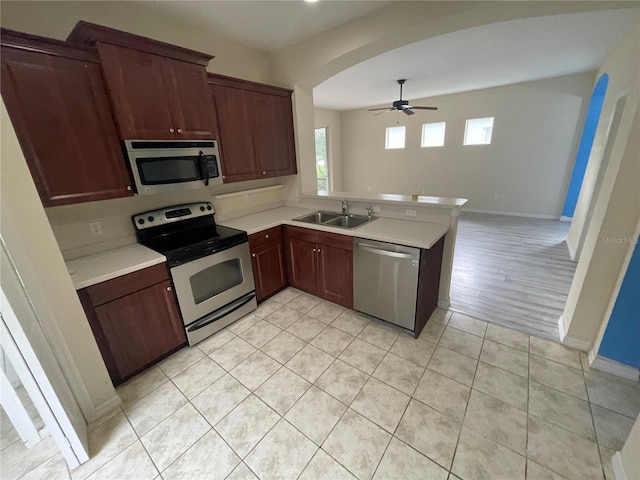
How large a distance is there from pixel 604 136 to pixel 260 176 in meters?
4.51

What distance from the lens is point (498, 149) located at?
562 cm

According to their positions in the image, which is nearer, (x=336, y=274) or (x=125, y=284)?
(x=125, y=284)

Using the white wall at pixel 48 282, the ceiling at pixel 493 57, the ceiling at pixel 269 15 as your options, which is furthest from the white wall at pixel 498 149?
the white wall at pixel 48 282

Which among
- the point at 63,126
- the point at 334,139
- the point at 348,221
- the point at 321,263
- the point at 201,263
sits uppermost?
the point at 334,139

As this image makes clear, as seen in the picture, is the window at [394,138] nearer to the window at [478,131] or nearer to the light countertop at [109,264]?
the window at [478,131]

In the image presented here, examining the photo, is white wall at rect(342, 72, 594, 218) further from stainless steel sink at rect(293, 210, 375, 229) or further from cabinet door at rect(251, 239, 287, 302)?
cabinet door at rect(251, 239, 287, 302)

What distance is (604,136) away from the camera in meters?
3.34

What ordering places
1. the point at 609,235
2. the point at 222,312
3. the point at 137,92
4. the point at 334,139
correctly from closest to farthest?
the point at 609,235 < the point at 137,92 < the point at 222,312 < the point at 334,139

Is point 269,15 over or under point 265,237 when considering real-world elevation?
over

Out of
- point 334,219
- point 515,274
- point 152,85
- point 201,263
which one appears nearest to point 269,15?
point 152,85

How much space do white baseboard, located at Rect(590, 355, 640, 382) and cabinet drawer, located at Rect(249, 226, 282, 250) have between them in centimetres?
280

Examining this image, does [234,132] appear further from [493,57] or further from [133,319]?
[493,57]

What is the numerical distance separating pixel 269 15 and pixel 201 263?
225 cm

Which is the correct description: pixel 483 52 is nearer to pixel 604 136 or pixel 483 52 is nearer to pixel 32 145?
pixel 604 136
